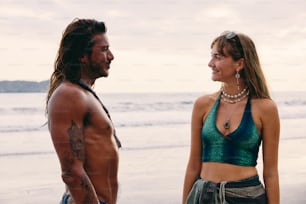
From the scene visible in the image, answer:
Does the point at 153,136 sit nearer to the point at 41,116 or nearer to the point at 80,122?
the point at 41,116

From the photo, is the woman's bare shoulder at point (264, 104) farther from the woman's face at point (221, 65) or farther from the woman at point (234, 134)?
the woman's face at point (221, 65)

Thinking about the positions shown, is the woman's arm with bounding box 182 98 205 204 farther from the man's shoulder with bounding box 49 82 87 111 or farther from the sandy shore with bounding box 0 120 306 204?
the sandy shore with bounding box 0 120 306 204

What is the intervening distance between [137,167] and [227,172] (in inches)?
134

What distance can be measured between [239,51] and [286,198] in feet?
8.51

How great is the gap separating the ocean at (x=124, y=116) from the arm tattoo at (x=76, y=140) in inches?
101

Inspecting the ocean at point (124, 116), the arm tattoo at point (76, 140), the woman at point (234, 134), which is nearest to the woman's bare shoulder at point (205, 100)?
the woman at point (234, 134)

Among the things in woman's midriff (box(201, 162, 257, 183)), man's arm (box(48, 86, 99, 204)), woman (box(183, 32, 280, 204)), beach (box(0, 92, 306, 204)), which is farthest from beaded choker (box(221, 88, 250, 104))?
beach (box(0, 92, 306, 204))

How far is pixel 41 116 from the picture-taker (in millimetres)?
9312

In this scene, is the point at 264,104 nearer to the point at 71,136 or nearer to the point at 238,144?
the point at 238,144

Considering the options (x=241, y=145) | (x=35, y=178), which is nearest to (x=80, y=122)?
(x=241, y=145)

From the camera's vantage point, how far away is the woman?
1.88 metres

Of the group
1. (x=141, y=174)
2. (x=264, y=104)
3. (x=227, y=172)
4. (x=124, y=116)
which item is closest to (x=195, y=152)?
(x=227, y=172)

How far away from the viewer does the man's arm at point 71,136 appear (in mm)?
1605

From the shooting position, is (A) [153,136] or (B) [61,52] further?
(A) [153,136]
